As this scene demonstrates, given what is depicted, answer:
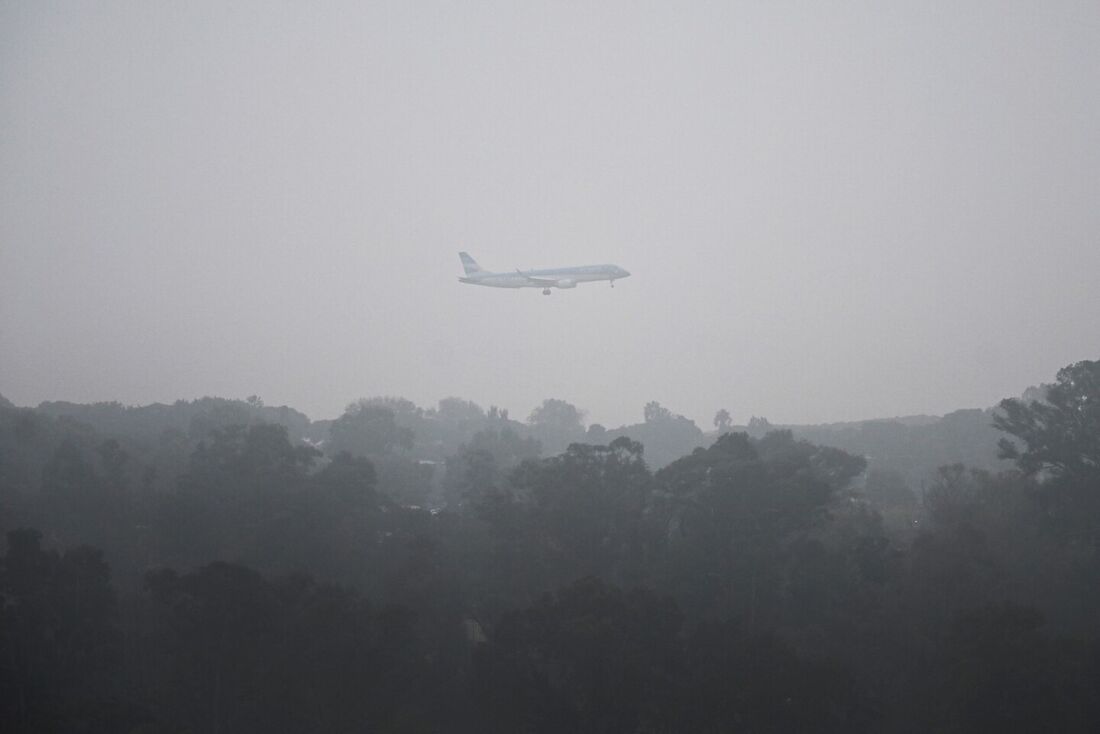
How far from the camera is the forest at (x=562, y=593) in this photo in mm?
44250

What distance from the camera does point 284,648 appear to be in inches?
1859

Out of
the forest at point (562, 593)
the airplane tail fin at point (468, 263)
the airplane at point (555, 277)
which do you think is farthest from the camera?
the airplane tail fin at point (468, 263)

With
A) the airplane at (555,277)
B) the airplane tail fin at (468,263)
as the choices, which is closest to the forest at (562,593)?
the airplane at (555,277)

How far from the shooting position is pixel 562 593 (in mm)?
47719

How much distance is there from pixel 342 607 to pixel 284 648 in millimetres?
2896

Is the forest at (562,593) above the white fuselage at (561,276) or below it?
below

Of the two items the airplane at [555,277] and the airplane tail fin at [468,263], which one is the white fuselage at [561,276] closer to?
the airplane at [555,277]

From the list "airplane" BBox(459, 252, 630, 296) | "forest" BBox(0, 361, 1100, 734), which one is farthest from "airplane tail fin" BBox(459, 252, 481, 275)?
"forest" BBox(0, 361, 1100, 734)

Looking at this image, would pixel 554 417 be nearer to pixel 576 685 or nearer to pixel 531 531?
pixel 531 531

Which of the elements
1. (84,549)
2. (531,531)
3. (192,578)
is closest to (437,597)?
(531,531)

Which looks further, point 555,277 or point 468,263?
point 468,263

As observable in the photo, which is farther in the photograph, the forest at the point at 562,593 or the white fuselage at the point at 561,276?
the white fuselage at the point at 561,276

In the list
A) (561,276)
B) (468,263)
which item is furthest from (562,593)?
(468,263)

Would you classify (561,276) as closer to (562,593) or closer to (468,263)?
(468,263)
